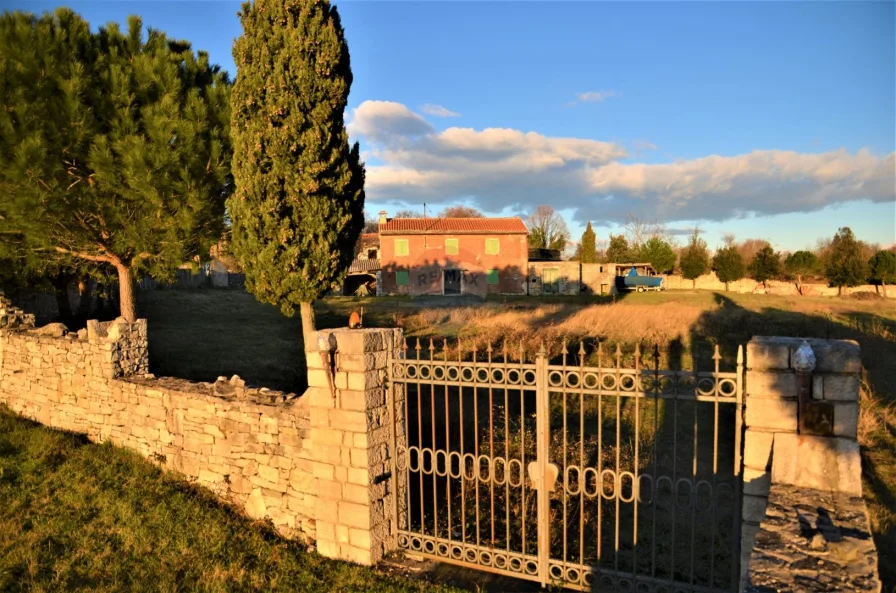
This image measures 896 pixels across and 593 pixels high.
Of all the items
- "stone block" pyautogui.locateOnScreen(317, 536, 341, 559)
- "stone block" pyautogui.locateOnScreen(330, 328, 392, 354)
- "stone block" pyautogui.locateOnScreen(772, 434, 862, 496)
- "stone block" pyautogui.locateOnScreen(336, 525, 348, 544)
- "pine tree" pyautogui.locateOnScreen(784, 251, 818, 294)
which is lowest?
"stone block" pyautogui.locateOnScreen(317, 536, 341, 559)

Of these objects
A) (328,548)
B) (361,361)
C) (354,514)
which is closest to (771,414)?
(361,361)

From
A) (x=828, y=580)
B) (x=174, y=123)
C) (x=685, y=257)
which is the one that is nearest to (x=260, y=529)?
(x=828, y=580)

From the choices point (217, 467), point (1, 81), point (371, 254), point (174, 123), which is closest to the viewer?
point (217, 467)

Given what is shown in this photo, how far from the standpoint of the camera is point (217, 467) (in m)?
6.35

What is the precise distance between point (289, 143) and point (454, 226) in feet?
85.9

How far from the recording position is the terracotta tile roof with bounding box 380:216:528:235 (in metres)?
33.8

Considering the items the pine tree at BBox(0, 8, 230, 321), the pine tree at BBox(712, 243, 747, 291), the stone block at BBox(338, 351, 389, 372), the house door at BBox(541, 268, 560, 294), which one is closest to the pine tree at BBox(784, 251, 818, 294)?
the pine tree at BBox(712, 243, 747, 291)

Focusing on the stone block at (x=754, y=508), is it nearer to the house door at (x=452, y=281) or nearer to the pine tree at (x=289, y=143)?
the pine tree at (x=289, y=143)

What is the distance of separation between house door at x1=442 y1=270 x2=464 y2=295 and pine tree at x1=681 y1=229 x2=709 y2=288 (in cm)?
1927

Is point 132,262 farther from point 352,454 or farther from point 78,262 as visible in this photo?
point 352,454

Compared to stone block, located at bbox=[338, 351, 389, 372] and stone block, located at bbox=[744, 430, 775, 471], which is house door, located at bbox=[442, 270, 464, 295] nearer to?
stone block, located at bbox=[338, 351, 389, 372]

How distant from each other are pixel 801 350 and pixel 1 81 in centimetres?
1108

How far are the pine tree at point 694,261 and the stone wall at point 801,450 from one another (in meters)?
41.3

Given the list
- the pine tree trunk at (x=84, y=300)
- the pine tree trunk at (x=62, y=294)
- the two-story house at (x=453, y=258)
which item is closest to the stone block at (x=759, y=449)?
the pine tree trunk at (x=62, y=294)
